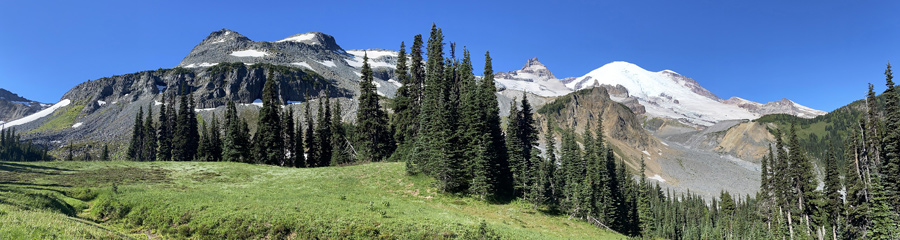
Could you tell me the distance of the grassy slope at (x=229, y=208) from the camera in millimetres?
25188

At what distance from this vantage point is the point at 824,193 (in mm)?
75125

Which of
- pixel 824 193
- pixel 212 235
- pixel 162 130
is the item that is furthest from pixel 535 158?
pixel 162 130

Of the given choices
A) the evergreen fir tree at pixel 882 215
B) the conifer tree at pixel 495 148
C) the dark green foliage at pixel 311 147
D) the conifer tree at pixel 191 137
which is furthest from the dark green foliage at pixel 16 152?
the evergreen fir tree at pixel 882 215

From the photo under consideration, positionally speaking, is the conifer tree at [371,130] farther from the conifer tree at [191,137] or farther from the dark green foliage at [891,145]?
the dark green foliage at [891,145]

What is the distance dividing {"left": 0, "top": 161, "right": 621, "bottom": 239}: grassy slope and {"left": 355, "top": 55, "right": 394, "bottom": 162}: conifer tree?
70.4ft

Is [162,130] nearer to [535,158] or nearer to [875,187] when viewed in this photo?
[535,158]

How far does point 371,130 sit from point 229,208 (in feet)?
135

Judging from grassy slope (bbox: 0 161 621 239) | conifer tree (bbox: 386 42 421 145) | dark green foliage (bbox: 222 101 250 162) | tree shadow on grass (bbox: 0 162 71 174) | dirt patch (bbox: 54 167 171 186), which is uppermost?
conifer tree (bbox: 386 42 421 145)

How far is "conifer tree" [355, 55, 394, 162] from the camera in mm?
68562

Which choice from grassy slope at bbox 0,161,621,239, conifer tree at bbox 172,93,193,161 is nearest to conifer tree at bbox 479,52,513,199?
grassy slope at bbox 0,161,621,239

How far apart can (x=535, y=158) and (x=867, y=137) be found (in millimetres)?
54339

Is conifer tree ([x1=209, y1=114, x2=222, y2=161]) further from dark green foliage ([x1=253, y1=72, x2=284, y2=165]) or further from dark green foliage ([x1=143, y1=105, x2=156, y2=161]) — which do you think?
dark green foliage ([x1=143, y1=105, x2=156, y2=161])

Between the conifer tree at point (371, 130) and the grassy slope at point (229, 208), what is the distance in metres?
21.5

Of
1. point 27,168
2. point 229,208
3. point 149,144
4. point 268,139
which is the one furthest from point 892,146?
→ point 149,144
